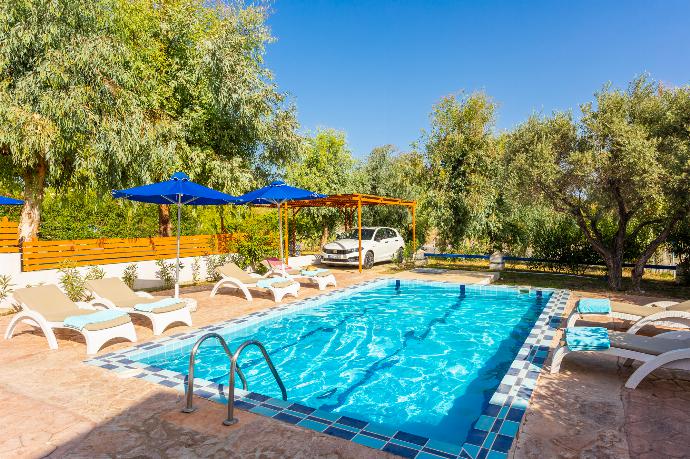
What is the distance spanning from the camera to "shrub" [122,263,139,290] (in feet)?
37.9

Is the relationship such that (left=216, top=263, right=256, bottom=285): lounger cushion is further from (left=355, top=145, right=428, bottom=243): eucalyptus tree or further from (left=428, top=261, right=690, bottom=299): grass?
(left=355, top=145, right=428, bottom=243): eucalyptus tree

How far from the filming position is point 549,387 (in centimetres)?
471

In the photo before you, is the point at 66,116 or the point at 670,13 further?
the point at 670,13

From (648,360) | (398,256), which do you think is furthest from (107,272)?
(648,360)

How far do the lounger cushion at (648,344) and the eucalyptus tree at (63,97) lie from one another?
1239cm

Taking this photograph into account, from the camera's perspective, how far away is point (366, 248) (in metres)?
17.3

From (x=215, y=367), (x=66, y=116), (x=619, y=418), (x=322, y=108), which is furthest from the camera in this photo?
(x=322, y=108)

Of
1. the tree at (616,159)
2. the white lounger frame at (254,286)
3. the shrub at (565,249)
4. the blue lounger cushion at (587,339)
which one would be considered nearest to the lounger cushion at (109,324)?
the white lounger frame at (254,286)

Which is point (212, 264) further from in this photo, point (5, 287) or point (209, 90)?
point (209, 90)

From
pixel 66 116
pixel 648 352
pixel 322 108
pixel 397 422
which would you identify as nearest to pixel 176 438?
pixel 397 422

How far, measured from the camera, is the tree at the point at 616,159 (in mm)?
9922

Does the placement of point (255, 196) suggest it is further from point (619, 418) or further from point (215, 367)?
point (619, 418)

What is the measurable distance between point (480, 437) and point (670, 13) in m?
14.7

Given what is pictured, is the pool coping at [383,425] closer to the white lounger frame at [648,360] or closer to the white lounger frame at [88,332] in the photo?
the white lounger frame at [88,332]
